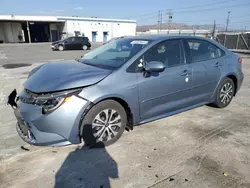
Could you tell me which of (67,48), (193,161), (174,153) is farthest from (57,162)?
(67,48)

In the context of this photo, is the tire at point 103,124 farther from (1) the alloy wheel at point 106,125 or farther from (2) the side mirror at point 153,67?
(2) the side mirror at point 153,67

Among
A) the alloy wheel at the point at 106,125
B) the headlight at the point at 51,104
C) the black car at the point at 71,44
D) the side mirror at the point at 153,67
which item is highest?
the black car at the point at 71,44

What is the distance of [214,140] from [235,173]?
786 mm

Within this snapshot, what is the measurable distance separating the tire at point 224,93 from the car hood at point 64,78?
105 inches

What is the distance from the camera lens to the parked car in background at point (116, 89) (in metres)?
2.56

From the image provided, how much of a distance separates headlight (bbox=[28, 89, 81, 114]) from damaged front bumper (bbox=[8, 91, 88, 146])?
0.04 metres

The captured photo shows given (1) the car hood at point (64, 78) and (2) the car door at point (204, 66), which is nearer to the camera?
(1) the car hood at point (64, 78)

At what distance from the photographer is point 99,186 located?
Result: 2246 millimetres

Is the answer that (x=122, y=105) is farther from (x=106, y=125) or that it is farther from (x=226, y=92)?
(x=226, y=92)

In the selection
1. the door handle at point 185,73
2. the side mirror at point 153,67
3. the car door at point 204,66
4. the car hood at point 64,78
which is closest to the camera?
the car hood at point 64,78

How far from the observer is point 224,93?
4426 mm

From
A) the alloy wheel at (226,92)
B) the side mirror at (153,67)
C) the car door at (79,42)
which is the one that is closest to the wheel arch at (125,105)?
the side mirror at (153,67)

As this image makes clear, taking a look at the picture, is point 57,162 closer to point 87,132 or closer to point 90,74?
point 87,132

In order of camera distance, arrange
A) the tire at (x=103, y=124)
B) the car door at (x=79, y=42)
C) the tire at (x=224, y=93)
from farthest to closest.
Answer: the car door at (x=79, y=42) < the tire at (x=224, y=93) < the tire at (x=103, y=124)
